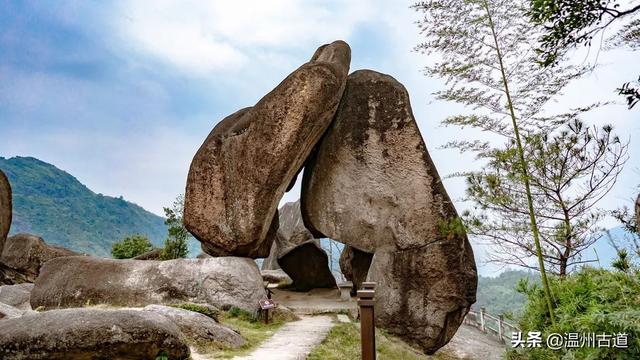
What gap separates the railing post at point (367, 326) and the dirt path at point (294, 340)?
2566 millimetres

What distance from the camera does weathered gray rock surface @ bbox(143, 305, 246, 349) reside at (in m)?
7.55

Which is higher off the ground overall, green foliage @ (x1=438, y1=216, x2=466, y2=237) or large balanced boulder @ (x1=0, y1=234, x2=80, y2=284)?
green foliage @ (x1=438, y1=216, x2=466, y2=237)

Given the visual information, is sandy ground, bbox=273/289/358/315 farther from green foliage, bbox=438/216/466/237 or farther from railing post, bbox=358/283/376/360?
railing post, bbox=358/283/376/360

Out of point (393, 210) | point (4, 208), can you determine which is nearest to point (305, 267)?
point (393, 210)

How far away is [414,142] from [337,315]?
538 centimetres

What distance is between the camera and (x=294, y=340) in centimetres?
883

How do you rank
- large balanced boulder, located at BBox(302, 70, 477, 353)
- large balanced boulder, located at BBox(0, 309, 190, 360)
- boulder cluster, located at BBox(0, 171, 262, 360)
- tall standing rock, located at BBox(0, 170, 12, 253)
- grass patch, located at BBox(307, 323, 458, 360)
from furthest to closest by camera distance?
large balanced boulder, located at BBox(302, 70, 477, 353) < tall standing rock, located at BBox(0, 170, 12, 253) < grass patch, located at BBox(307, 323, 458, 360) < boulder cluster, located at BBox(0, 171, 262, 360) < large balanced boulder, located at BBox(0, 309, 190, 360)

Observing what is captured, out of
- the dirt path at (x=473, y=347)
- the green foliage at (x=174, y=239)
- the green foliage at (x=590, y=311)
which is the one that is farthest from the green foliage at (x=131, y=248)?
the green foliage at (x=590, y=311)

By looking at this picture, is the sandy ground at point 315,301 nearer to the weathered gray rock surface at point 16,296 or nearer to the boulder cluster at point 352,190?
the boulder cluster at point 352,190

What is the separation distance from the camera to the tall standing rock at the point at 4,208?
9180mm

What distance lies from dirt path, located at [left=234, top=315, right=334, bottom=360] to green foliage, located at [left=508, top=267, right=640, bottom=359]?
401cm

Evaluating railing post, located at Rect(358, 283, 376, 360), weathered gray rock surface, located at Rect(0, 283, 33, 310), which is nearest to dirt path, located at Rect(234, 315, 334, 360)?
railing post, located at Rect(358, 283, 376, 360)

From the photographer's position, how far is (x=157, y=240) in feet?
345

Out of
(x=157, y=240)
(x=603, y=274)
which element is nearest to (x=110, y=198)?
(x=157, y=240)
